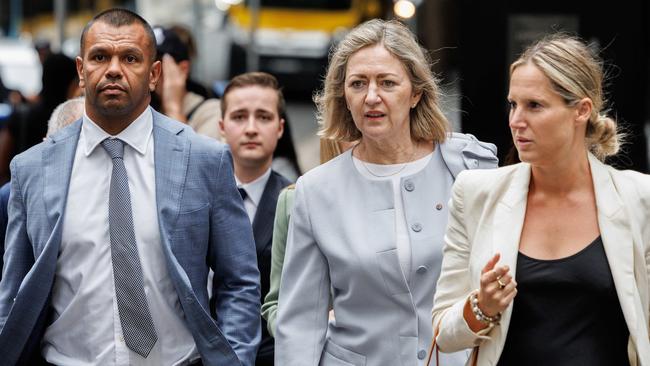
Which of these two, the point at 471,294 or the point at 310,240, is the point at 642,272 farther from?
the point at 310,240

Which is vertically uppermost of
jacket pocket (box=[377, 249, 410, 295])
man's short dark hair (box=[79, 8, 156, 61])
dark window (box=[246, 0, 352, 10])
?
man's short dark hair (box=[79, 8, 156, 61])

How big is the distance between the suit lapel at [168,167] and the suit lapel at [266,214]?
1.34 metres

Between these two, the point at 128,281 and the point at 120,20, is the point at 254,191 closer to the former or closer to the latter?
the point at 120,20

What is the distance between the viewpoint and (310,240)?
202 inches

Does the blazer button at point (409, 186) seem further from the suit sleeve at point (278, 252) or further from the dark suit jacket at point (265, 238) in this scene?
the dark suit jacket at point (265, 238)

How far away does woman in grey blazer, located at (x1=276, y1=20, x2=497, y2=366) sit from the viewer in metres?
4.98

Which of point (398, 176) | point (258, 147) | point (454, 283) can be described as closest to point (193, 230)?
point (398, 176)

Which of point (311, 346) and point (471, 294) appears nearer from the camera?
point (471, 294)

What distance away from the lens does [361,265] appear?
4.96 metres

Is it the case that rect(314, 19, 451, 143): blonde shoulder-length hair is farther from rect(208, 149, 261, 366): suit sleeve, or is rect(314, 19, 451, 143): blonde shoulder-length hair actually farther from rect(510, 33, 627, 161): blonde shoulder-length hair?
rect(510, 33, 627, 161): blonde shoulder-length hair

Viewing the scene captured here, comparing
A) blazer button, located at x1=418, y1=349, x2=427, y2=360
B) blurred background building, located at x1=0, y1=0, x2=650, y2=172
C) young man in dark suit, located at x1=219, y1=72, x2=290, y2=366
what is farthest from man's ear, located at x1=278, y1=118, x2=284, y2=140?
blazer button, located at x1=418, y1=349, x2=427, y2=360

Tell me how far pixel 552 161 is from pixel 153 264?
1.52 m

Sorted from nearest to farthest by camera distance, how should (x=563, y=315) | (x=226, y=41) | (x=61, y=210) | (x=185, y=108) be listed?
1. (x=563, y=315)
2. (x=61, y=210)
3. (x=185, y=108)
4. (x=226, y=41)

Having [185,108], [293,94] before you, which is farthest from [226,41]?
[185,108]
